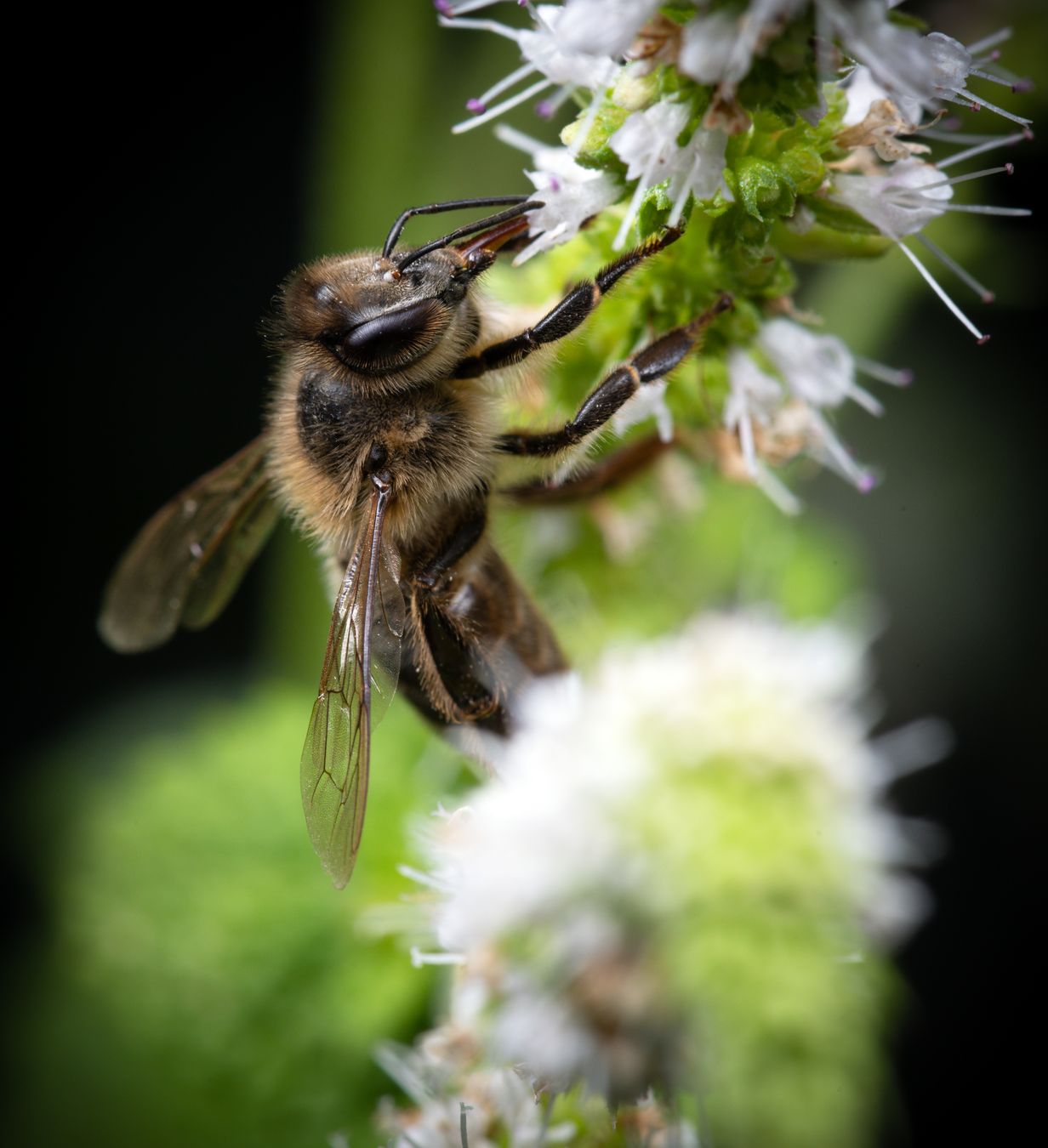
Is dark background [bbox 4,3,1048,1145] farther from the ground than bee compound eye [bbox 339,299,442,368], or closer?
closer

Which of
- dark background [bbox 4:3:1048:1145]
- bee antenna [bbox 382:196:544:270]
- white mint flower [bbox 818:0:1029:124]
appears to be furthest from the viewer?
dark background [bbox 4:3:1048:1145]

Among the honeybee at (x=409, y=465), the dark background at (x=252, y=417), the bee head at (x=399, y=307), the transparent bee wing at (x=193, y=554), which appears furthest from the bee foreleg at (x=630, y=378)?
the dark background at (x=252, y=417)

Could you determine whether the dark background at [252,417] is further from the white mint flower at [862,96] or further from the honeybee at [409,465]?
the white mint flower at [862,96]

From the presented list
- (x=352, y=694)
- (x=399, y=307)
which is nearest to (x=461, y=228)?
(x=399, y=307)

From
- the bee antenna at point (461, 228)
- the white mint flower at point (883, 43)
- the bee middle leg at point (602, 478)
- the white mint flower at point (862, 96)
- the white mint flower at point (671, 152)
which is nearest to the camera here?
the white mint flower at point (883, 43)

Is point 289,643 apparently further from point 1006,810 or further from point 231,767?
point 1006,810

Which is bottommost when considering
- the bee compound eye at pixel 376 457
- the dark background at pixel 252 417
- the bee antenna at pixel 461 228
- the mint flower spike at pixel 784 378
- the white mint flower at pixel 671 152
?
the dark background at pixel 252 417

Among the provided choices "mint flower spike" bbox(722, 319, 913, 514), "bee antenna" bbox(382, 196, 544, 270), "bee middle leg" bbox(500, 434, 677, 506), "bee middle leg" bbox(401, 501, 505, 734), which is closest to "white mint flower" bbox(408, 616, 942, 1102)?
"bee middle leg" bbox(401, 501, 505, 734)

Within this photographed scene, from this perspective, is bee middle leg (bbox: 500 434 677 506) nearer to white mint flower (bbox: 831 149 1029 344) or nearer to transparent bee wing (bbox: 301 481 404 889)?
transparent bee wing (bbox: 301 481 404 889)
